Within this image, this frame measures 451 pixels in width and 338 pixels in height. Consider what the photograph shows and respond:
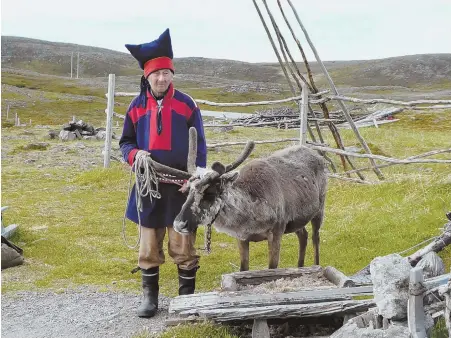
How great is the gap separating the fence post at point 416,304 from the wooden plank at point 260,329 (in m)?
1.56

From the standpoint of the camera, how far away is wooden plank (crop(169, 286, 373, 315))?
487 cm

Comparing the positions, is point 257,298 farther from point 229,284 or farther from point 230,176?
point 230,176

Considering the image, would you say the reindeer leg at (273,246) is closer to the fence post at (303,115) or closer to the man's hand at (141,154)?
the man's hand at (141,154)

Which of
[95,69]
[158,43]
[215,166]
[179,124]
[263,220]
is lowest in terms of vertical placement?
[263,220]

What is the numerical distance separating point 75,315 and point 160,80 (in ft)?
9.11

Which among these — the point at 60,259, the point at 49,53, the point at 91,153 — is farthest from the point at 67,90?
the point at 49,53

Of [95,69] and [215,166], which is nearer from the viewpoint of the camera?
[215,166]

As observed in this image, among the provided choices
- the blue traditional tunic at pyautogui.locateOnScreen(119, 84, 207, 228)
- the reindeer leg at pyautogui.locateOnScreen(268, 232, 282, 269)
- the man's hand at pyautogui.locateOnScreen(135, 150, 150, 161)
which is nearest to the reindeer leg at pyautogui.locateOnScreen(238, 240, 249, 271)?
the reindeer leg at pyautogui.locateOnScreen(268, 232, 282, 269)

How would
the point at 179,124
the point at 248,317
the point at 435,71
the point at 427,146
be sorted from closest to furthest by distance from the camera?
1. the point at 248,317
2. the point at 179,124
3. the point at 427,146
4. the point at 435,71

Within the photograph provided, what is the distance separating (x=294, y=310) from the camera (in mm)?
4746

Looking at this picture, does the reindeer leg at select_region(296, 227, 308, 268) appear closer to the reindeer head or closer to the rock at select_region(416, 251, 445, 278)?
the reindeer head

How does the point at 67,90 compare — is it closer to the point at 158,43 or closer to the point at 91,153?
the point at 91,153

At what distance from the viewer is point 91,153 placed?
18.9 meters

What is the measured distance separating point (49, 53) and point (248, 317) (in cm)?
16882
